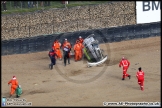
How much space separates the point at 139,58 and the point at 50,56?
190 inches

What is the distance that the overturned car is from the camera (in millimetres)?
27844

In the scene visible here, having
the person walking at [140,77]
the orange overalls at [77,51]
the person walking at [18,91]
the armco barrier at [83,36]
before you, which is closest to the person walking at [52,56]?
the orange overalls at [77,51]

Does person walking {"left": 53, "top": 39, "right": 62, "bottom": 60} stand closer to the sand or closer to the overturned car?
the sand

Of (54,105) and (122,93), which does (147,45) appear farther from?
(54,105)

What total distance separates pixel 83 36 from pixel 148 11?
4599 mm

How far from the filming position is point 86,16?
32.2 meters

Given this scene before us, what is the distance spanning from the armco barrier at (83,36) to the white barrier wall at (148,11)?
1.99 feet

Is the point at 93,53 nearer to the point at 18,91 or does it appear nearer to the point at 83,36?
Answer: the point at 83,36

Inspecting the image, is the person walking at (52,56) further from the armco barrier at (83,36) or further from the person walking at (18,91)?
the person walking at (18,91)

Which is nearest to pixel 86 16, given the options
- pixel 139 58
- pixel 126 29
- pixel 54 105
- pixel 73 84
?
pixel 126 29

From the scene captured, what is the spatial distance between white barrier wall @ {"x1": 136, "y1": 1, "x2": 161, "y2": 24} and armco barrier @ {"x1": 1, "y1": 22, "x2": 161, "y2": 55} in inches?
23.8

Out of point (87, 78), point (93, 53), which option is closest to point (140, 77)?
point (87, 78)

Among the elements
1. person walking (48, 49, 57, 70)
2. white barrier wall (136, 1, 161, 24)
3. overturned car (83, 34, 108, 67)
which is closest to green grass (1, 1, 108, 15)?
white barrier wall (136, 1, 161, 24)

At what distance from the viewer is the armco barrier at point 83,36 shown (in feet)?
97.2
